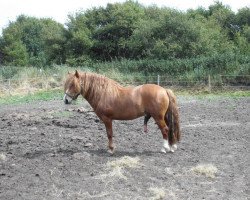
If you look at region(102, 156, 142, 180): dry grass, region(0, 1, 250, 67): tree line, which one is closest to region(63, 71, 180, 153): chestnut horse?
region(102, 156, 142, 180): dry grass

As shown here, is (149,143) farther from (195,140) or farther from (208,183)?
(208,183)

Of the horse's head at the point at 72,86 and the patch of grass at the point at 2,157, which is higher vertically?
the horse's head at the point at 72,86

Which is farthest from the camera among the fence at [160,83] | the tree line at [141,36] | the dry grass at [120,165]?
the tree line at [141,36]

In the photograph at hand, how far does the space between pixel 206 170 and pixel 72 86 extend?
8.80ft

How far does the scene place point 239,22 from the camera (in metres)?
41.4

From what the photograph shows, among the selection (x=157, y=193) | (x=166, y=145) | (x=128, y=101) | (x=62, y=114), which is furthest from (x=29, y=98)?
(x=157, y=193)

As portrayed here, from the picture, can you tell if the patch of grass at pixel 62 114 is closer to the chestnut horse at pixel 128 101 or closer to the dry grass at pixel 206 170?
the chestnut horse at pixel 128 101

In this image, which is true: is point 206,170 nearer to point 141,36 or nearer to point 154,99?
point 154,99

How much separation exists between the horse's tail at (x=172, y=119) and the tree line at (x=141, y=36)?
17.3 m

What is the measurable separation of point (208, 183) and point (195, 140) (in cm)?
273

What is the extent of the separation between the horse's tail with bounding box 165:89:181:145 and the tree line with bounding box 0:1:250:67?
17.3m

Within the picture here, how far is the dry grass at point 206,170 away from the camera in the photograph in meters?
6.41

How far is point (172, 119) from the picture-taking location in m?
7.62

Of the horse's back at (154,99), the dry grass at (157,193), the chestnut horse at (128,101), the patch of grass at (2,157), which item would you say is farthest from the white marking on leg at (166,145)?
the patch of grass at (2,157)
